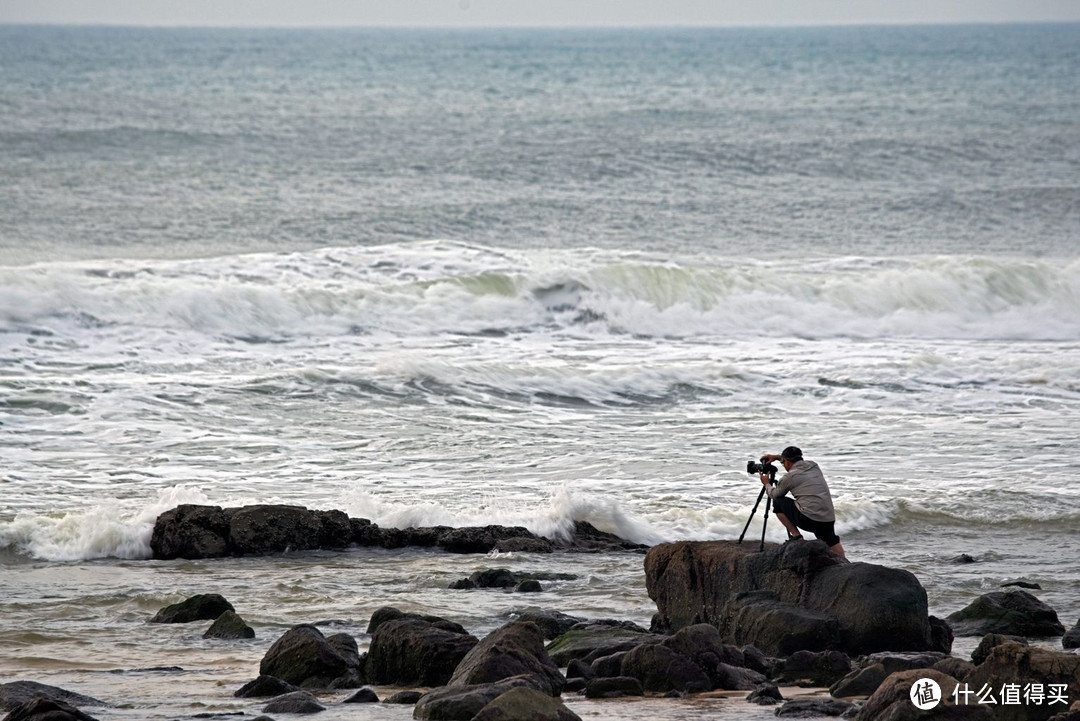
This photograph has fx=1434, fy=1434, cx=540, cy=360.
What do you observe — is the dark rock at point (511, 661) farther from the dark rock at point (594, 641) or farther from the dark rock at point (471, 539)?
the dark rock at point (471, 539)

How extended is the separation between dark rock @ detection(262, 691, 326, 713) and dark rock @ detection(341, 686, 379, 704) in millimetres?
235

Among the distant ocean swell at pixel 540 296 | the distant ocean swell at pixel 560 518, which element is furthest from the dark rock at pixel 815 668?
the distant ocean swell at pixel 540 296

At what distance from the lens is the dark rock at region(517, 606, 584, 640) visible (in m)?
9.23

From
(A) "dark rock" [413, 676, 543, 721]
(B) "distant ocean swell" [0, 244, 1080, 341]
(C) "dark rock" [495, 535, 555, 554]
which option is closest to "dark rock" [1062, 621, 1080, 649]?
(A) "dark rock" [413, 676, 543, 721]

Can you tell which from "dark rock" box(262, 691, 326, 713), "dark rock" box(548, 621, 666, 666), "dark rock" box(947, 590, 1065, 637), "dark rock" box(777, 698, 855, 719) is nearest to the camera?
"dark rock" box(777, 698, 855, 719)

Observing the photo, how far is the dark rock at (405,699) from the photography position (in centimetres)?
761

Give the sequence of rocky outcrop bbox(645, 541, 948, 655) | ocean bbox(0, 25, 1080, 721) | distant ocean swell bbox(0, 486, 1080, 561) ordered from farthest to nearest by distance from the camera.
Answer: distant ocean swell bbox(0, 486, 1080, 561)
ocean bbox(0, 25, 1080, 721)
rocky outcrop bbox(645, 541, 948, 655)

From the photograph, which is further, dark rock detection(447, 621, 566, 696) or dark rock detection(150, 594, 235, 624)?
dark rock detection(150, 594, 235, 624)

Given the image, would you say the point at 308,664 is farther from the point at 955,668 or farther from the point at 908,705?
the point at 955,668

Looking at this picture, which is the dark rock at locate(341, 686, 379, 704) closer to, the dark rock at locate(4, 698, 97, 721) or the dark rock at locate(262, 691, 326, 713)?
the dark rock at locate(262, 691, 326, 713)

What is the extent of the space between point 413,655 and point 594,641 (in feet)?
3.78

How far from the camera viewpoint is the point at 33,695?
297 inches

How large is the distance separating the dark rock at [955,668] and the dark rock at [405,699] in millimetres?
2738

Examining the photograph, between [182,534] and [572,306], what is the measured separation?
12.6 metres
